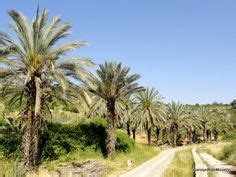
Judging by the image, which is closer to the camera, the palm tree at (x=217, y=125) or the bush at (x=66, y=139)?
the bush at (x=66, y=139)

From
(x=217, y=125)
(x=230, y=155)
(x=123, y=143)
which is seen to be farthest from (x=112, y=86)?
(x=217, y=125)

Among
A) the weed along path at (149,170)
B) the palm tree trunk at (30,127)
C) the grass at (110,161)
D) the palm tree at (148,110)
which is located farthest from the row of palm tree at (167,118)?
the palm tree trunk at (30,127)

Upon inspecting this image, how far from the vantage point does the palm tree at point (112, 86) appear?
3153 cm

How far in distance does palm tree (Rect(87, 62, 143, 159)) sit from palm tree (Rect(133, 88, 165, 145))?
66.4 ft

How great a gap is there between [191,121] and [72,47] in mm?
50905

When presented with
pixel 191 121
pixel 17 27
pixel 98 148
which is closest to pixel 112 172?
pixel 98 148

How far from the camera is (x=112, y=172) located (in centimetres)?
2577

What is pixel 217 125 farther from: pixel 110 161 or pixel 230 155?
pixel 110 161

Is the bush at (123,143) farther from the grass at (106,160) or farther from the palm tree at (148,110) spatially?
the palm tree at (148,110)

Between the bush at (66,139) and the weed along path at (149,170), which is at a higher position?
the bush at (66,139)

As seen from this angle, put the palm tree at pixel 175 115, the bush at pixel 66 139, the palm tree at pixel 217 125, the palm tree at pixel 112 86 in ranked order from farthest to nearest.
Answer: the palm tree at pixel 217 125, the palm tree at pixel 175 115, the palm tree at pixel 112 86, the bush at pixel 66 139

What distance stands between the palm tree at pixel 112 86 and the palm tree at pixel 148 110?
66.4 ft

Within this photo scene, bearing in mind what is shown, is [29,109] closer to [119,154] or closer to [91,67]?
[91,67]

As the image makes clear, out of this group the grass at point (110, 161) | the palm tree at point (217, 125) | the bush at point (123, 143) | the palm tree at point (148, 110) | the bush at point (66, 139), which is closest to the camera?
the grass at point (110, 161)
